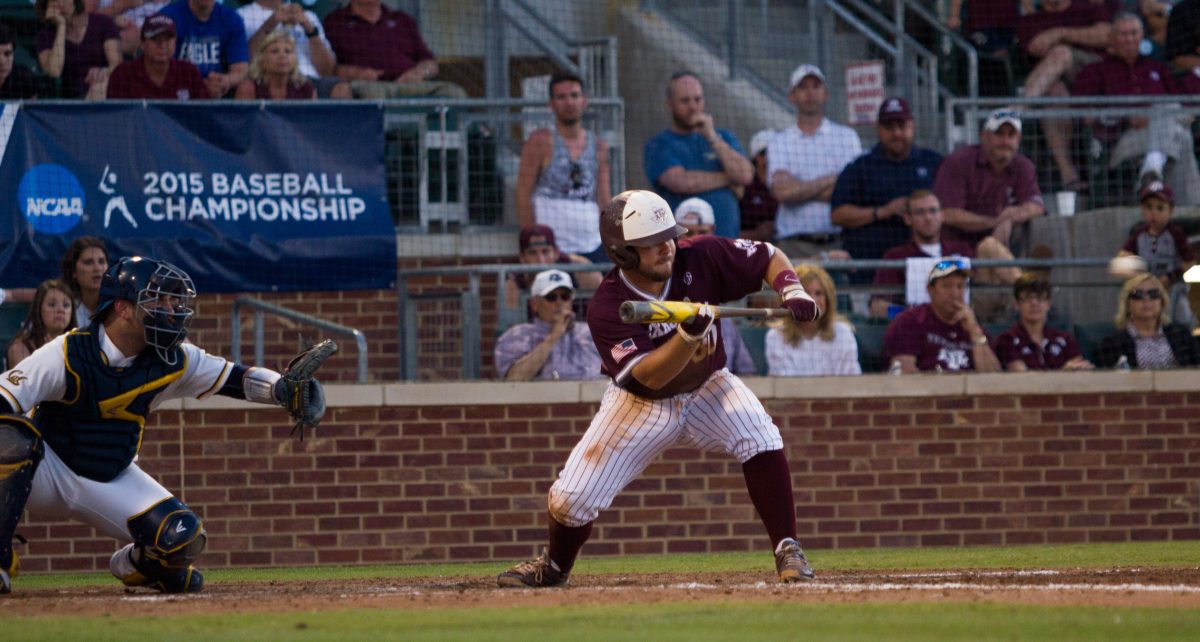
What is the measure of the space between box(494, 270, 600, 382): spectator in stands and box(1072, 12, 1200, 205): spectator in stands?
4.81m

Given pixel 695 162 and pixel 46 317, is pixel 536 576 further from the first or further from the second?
pixel 695 162

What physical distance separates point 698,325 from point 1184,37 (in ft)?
30.7

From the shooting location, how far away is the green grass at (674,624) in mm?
5258

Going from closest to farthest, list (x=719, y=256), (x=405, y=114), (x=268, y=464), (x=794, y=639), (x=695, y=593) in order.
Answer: (x=794, y=639)
(x=695, y=593)
(x=719, y=256)
(x=268, y=464)
(x=405, y=114)

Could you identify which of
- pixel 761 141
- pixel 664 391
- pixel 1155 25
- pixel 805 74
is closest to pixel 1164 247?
pixel 805 74

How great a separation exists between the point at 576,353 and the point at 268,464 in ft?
6.74

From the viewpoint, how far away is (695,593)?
6578mm

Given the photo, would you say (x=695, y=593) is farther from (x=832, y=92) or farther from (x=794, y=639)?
(x=832, y=92)

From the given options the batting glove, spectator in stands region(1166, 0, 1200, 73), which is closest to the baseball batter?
the batting glove

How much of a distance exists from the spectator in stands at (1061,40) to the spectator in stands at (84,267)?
7711 millimetres

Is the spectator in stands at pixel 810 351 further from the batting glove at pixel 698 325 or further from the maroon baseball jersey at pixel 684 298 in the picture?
the batting glove at pixel 698 325

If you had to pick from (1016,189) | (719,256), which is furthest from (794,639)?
(1016,189)

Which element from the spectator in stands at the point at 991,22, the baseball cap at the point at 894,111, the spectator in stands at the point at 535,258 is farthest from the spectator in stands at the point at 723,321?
the spectator in stands at the point at 991,22

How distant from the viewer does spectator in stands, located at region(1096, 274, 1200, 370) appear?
35.8 feet
